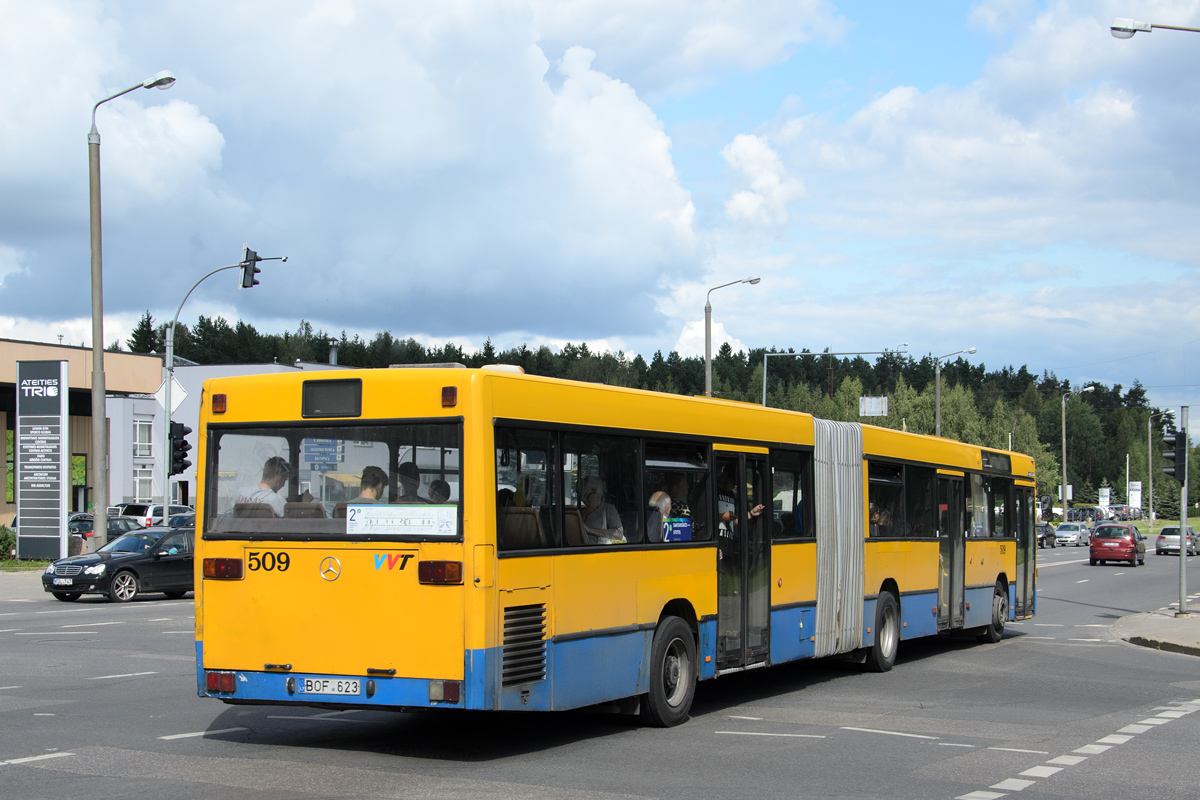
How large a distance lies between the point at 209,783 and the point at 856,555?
8185mm

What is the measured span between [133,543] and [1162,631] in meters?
19.5

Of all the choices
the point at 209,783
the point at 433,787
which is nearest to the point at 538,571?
the point at 433,787

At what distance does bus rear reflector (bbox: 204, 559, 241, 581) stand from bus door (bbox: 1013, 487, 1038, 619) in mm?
13963

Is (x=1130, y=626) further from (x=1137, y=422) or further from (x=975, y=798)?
(x=1137, y=422)

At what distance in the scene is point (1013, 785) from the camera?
26.1 ft

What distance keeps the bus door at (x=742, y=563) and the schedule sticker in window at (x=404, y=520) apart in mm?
3558

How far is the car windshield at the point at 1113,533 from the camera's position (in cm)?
4844

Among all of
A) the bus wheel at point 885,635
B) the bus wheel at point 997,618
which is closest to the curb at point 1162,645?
the bus wheel at point 997,618

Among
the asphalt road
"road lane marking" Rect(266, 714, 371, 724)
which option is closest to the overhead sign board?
the asphalt road

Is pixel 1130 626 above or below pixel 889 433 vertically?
below

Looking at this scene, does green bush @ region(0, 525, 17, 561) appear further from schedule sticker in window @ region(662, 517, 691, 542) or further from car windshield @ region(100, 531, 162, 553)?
schedule sticker in window @ region(662, 517, 691, 542)

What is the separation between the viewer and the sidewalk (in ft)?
60.0

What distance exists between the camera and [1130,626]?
70.9 feet

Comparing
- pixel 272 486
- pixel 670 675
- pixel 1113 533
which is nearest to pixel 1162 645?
pixel 670 675
